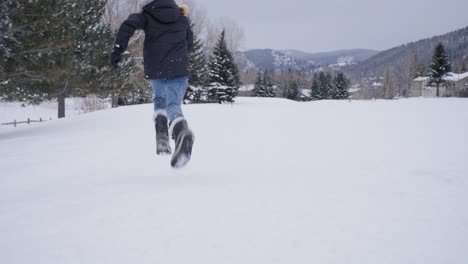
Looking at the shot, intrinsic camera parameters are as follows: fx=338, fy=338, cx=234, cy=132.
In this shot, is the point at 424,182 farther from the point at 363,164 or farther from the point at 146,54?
the point at 146,54

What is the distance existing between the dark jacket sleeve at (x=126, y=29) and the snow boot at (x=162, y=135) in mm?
705

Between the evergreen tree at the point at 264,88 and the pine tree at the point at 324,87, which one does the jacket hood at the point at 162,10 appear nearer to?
the evergreen tree at the point at 264,88

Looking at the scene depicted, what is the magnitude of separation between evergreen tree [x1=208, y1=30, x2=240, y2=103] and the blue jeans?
26291 mm

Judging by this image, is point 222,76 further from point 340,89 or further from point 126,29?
point 340,89

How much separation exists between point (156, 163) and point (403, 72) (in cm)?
9333

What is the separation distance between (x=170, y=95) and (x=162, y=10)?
782 mm

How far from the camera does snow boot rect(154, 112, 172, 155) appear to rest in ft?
10.3

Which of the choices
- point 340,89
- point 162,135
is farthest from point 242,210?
point 340,89

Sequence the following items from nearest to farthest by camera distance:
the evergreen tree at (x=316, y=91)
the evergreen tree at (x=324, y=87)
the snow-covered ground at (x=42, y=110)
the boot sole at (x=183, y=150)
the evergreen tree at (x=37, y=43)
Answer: the boot sole at (x=183, y=150)
the evergreen tree at (x=37, y=43)
the snow-covered ground at (x=42, y=110)
the evergreen tree at (x=316, y=91)
the evergreen tree at (x=324, y=87)

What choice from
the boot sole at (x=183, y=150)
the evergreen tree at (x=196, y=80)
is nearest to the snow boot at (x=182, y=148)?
the boot sole at (x=183, y=150)

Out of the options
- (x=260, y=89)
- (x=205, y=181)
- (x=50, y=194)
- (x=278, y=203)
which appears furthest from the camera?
(x=260, y=89)

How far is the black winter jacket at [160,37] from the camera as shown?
10.1 ft

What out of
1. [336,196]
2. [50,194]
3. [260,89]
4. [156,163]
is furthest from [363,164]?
[260,89]

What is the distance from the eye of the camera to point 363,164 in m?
3.18
